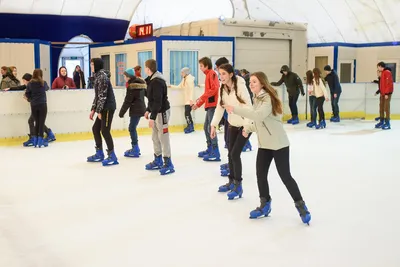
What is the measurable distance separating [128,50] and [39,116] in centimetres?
706

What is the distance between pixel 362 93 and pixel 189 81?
5.94 metres

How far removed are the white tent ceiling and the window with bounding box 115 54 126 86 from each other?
19.0ft

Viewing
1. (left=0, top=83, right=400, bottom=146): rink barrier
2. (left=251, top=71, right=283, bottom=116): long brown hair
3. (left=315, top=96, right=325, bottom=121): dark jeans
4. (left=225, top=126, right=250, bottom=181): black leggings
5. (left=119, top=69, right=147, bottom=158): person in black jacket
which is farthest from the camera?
(left=315, top=96, right=325, bottom=121): dark jeans

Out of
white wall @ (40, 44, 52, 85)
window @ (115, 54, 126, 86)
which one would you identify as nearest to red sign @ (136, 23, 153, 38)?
window @ (115, 54, 126, 86)

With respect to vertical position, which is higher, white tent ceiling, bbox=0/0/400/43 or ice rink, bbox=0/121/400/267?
white tent ceiling, bbox=0/0/400/43

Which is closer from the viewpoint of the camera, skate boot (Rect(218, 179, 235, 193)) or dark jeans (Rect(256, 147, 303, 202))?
dark jeans (Rect(256, 147, 303, 202))

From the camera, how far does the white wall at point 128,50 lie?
1484cm

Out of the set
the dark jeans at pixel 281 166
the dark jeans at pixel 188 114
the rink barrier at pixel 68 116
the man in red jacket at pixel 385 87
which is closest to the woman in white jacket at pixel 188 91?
the dark jeans at pixel 188 114

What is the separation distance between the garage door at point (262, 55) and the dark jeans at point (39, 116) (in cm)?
750

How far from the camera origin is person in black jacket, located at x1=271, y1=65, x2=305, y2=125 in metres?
13.4

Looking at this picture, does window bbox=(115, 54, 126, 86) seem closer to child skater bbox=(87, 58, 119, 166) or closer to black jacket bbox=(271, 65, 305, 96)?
black jacket bbox=(271, 65, 305, 96)

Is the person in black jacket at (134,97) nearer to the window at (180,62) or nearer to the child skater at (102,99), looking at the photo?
the child skater at (102,99)

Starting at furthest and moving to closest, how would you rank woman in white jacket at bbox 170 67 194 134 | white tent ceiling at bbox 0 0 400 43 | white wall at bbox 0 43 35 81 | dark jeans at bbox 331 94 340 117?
white tent ceiling at bbox 0 0 400 43 < white wall at bbox 0 43 35 81 < dark jeans at bbox 331 94 340 117 < woman in white jacket at bbox 170 67 194 134

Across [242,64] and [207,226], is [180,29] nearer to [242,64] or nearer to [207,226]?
[242,64]
